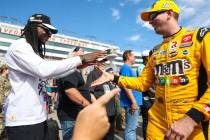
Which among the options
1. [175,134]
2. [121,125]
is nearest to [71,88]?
[175,134]

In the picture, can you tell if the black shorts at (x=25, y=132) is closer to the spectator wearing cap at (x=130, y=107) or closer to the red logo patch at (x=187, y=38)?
the red logo patch at (x=187, y=38)

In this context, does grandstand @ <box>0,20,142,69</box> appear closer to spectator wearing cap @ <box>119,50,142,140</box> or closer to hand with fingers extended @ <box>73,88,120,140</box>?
spectator wearing cap @ <box>119,50,142,140</box>

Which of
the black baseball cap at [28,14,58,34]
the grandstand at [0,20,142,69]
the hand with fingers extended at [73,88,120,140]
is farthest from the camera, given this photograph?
the grandstand at [0,20,142,69]

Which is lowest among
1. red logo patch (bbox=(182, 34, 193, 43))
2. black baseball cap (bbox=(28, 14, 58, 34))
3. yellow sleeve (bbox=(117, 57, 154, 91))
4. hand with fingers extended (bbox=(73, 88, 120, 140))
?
hand with fingers extended (bbox=(73, 88, 120, 140))

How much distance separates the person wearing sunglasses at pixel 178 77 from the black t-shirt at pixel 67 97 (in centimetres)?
189

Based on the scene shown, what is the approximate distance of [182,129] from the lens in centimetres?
247

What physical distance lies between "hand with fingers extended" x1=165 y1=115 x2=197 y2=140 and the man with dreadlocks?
3.58 ft

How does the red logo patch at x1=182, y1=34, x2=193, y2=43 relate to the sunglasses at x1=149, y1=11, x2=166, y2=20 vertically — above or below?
below

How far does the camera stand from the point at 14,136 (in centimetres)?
304

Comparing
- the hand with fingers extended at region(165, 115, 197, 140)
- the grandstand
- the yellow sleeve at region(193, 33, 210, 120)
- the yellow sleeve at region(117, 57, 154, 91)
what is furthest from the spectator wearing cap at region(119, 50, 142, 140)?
the grandstand

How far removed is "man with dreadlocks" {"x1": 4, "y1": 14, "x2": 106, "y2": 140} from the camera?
9.78 ft

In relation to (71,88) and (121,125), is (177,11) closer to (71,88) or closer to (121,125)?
(71,88)

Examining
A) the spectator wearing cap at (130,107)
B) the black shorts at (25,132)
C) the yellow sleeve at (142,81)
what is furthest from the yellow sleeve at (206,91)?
the spectator wearing cap at (130,107)

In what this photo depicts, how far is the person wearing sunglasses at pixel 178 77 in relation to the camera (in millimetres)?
2580
